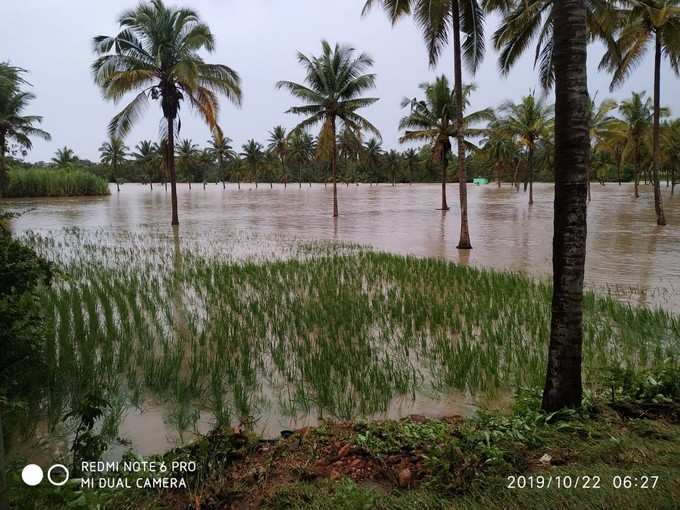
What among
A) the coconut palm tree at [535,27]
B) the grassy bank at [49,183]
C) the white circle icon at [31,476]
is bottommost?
the white circle icon at [31,476]

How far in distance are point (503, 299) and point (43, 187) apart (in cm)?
4751

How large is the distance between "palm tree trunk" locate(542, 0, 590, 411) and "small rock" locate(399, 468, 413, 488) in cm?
140

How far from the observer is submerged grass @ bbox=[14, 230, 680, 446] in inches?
165

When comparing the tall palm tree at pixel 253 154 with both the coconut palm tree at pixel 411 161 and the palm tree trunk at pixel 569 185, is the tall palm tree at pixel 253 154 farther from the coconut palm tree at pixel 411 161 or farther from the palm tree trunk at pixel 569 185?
the palm tree trunk at pixel 569 185

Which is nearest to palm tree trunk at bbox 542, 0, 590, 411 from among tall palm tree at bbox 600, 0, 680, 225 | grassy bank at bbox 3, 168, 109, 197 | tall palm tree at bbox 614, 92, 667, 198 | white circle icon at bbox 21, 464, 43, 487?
white circle icon at bbox 21, 464, 43, 487

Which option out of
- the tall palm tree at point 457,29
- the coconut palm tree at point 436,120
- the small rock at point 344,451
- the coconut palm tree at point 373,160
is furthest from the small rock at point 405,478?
the coconut palm tree at point 373,160

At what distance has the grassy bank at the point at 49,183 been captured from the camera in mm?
40719

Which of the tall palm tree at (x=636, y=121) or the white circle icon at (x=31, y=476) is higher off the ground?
the tall palm tree at (x=636, y=121)

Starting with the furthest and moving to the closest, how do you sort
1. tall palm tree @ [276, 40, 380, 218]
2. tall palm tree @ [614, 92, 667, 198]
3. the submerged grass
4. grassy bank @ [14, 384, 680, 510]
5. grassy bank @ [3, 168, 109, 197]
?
grassy bank @ [3, 168, 109, 197]
tall palm tree @ [614, 92, 667, 198]
tall palm tree @ [276, 40, 380, 218]
the submerged grass
grassy bank @ [14, 384, 680, 510]

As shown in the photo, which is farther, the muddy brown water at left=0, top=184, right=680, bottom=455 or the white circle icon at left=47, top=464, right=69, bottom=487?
the muddy brown water at left=0, top=184, right=680, bottom=455

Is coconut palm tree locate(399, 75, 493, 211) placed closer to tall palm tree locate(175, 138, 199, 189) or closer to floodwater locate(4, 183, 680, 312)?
floodwater locate(4, 183, 680, 312)

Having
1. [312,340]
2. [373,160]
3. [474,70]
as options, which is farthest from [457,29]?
[373,160]

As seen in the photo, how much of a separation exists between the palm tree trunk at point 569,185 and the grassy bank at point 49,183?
150 ft

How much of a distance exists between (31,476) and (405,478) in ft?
6.89
